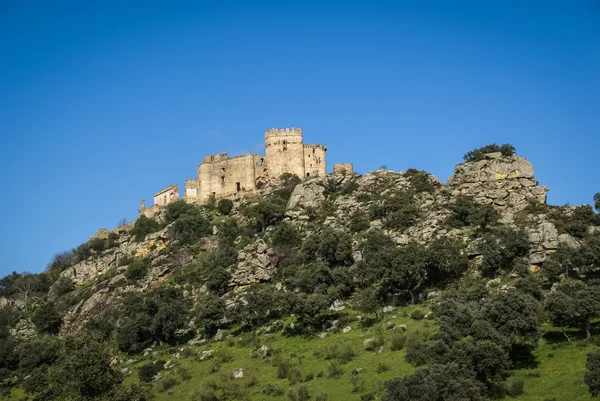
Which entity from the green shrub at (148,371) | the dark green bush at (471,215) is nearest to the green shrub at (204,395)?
the green shrub at (148,371)

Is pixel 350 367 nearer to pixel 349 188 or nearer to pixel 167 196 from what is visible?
pixel 349 188

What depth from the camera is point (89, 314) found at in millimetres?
82125

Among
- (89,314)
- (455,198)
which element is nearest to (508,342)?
(455,198)

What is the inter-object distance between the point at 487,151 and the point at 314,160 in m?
27.2

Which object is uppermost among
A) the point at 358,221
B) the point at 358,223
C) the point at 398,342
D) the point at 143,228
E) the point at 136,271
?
the point at 143,228

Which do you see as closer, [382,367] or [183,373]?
[382,367]

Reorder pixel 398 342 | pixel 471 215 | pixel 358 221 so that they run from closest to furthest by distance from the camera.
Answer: pixel 398 342 → pixel 471 215 → pixel 358 221

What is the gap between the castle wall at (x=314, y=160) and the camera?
349 ft

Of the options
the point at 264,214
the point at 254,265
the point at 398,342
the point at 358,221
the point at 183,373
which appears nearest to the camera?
the point at 398,342

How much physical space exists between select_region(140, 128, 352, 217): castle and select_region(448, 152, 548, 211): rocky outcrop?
78.3 ft

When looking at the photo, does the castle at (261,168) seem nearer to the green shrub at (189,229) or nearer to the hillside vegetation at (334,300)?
the hillside vegetation at (334,300)

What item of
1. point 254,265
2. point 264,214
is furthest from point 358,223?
point 264,214

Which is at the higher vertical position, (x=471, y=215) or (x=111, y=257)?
(x=111, y=257)

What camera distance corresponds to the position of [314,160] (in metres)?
107
